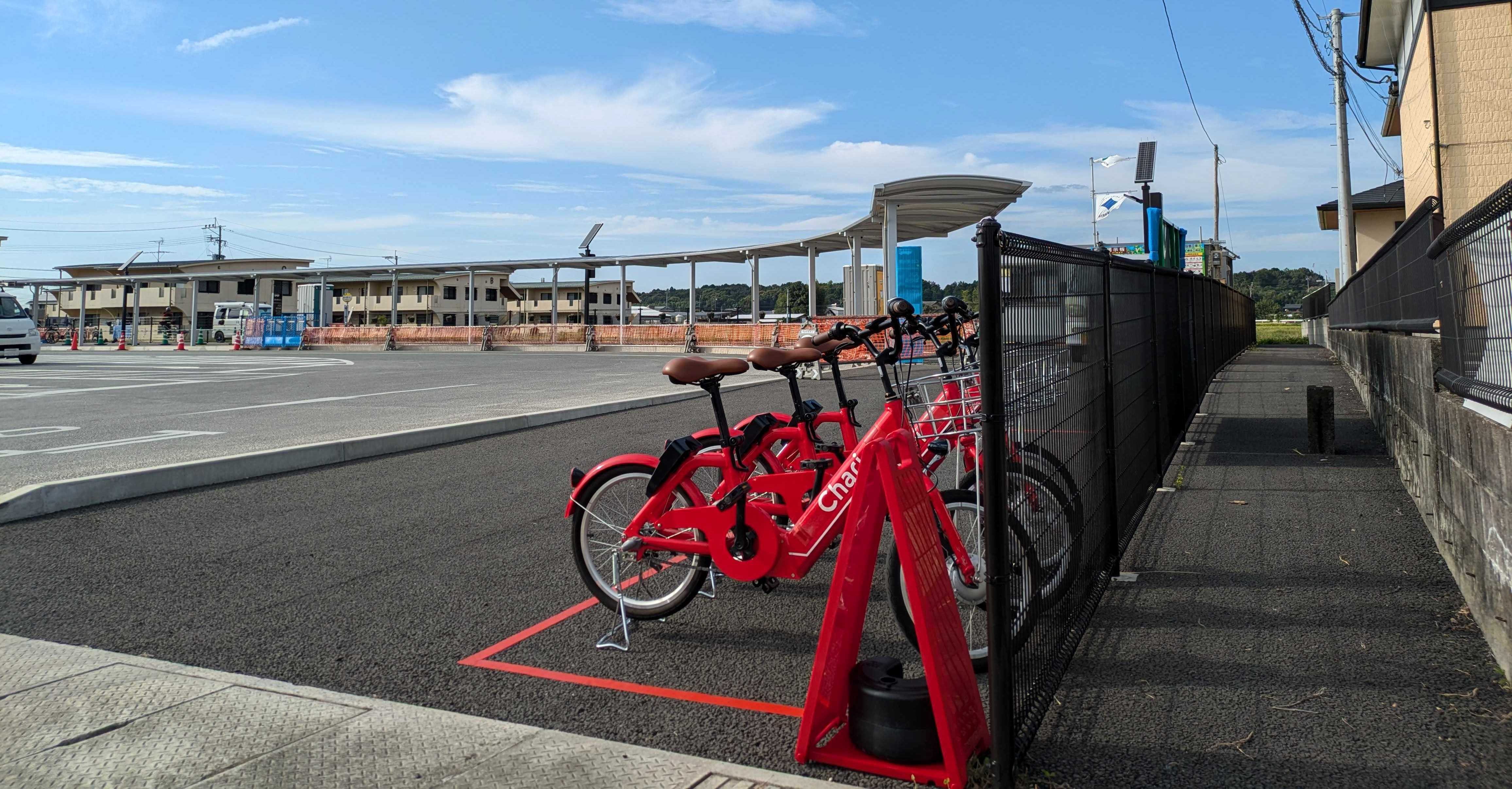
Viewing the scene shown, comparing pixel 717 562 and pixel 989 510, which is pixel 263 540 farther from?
pixel 989 510

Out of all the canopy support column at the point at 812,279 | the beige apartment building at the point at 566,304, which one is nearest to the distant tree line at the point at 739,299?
the beige apartment building at the point at 566,304

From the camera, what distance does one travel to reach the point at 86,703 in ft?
11.6

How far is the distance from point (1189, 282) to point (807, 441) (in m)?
9.13

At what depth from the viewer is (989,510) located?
2836 mm

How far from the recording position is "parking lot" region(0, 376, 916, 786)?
11.8ft

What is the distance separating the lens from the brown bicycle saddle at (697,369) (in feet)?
14.0

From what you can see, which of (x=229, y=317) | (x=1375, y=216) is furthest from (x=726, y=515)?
(x=229, y=317)

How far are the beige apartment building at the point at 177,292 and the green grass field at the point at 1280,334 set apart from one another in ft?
233

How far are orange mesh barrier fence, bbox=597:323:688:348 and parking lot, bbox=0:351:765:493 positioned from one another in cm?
1325

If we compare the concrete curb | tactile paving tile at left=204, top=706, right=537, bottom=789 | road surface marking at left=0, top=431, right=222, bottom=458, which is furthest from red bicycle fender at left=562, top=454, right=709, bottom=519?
road surface marking at left=0, top=431, right=222, bottom=458

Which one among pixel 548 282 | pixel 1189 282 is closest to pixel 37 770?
pixel 1189 282

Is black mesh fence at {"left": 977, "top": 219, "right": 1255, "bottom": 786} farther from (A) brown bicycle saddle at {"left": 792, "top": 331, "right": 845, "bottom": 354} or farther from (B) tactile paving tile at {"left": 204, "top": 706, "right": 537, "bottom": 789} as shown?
(B) tactile paving tile at {"left": 204, "top": 706, "right": 537, "bottom": 789}

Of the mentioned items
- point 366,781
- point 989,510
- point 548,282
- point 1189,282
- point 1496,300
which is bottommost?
point 366,781

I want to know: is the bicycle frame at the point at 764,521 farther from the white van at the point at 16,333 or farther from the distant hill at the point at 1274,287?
the distant hill at the point at 1274,287
